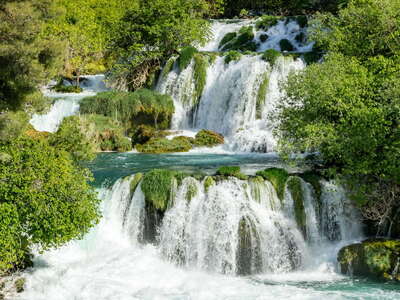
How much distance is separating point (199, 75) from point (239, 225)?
56.0 ft

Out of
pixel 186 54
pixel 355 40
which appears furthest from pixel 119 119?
pixel 355 40

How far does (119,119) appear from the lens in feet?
94.4

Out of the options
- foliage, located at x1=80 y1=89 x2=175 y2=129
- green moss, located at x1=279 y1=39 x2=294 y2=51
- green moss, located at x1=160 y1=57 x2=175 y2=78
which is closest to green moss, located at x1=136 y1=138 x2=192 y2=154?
foliage, located at x1=80 y1=89 x2=175 y2=129

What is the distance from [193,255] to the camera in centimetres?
1471

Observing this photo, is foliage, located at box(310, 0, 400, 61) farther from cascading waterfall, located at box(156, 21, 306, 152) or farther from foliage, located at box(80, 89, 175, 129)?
foliage, located at box(80, 89, 175, 129)

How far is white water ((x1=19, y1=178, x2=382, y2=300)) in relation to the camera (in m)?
12.7

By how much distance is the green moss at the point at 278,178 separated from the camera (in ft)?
51.0

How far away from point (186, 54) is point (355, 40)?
1462 centimetres

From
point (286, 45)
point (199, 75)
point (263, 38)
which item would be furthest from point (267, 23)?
point (199, 75)

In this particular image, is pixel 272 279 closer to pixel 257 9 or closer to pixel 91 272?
pixel 91 272

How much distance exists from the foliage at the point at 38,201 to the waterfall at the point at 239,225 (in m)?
3.41

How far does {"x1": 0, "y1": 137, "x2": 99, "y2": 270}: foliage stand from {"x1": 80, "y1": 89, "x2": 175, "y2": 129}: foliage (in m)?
16.6

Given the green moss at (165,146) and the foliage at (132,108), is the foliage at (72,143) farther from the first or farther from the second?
the foliage at (132,108)

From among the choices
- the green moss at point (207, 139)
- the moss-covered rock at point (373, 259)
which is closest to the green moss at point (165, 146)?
the green moss at point (207, 139)
